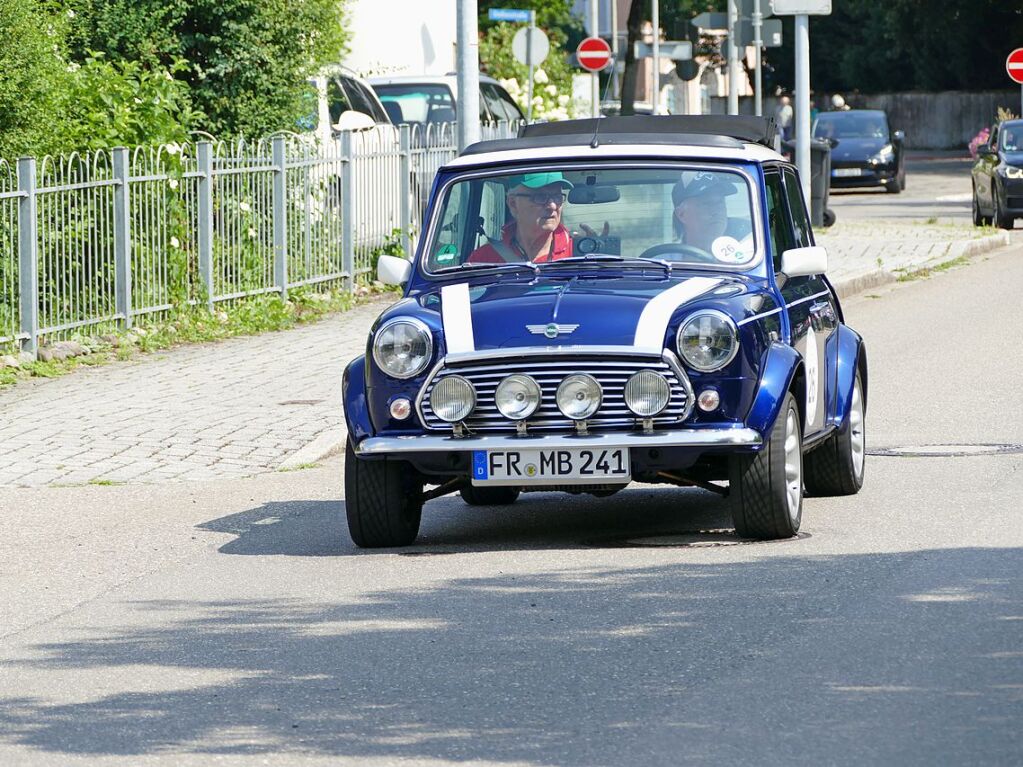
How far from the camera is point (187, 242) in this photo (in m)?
17.6

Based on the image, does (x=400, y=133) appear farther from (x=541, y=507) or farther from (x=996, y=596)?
(x=996, y=596)

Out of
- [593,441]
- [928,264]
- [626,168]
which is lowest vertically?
[593,441]

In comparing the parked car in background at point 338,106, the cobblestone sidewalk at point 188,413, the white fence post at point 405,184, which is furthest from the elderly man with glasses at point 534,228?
the white fence post at point 405,184

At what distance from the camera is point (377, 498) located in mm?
8688

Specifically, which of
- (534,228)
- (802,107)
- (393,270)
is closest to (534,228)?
(534,228)

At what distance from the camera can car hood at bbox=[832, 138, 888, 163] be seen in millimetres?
40625

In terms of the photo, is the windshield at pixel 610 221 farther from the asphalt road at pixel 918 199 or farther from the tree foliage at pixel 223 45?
the asphalt road at pixel 918 199

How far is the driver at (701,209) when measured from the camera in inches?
364

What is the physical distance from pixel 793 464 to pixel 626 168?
59.5 inches

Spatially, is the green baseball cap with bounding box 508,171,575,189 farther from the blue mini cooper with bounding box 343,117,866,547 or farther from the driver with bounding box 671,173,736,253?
the driver with bounding box 671,173,736,253

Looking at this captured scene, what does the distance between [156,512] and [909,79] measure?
7259cm

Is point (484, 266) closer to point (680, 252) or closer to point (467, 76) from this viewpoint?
point (680, 252)

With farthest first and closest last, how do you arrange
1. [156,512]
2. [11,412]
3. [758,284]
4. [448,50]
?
1. [448,50]
2. [11,412]
3. [156,512]
4. [758,284]

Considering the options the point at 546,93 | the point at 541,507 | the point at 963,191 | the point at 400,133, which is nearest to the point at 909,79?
the point at 963,191
